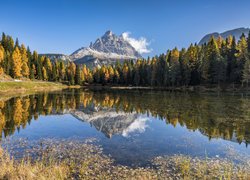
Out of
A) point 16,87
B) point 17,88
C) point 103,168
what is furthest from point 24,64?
point 103,168

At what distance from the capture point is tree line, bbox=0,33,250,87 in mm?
83188

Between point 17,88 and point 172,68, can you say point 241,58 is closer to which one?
point 172,68

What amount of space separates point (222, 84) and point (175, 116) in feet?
199

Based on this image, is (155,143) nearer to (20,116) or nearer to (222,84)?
(20,116)

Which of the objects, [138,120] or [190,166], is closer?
[190,166]

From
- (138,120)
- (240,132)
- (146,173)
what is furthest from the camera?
(138,120)

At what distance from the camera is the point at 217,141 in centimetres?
2030

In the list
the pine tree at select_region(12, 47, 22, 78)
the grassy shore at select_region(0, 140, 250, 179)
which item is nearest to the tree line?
the pine tree at select_region(12, 47, 22, 78)

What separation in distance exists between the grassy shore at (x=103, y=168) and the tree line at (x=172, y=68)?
230ft

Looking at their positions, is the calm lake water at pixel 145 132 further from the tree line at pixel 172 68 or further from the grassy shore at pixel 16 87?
the tree line at pixel 172 68

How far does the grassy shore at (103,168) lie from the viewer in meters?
11.1

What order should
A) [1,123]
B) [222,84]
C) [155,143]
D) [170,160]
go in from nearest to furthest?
[170,160]
[155,143]
[1,123]
[222,84]

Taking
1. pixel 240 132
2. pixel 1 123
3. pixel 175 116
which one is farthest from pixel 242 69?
pixel 1 123

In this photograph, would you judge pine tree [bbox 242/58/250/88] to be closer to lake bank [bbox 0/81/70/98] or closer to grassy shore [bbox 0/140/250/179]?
grassy shore [bbox 0/140/250/179]
